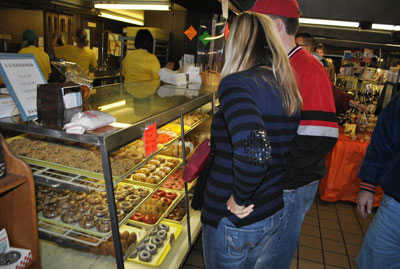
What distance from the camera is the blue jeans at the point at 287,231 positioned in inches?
73.0

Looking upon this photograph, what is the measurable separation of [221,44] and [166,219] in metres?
3.36

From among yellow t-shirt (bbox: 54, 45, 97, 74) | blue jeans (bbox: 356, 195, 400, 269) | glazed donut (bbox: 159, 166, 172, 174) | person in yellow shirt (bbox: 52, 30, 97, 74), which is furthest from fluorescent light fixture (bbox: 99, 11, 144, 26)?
blue jeans (bbox: 356, 195, 400, 269)

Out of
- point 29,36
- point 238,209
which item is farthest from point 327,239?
point 29,36

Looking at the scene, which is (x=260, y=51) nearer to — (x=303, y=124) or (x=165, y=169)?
(x=303, y=124)

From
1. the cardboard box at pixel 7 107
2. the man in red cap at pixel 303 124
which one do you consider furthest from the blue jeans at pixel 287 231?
the cardboard box at pixel 7 107

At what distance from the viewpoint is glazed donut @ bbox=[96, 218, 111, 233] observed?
5.82 ft

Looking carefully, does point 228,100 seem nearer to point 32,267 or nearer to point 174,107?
point 174,107

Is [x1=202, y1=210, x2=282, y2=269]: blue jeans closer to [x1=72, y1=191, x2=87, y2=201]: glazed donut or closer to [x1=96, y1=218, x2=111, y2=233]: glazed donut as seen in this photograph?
[x1=96, y1=218, x2=111, y2=233]: glazed donut

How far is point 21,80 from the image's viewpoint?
1633 millimetres

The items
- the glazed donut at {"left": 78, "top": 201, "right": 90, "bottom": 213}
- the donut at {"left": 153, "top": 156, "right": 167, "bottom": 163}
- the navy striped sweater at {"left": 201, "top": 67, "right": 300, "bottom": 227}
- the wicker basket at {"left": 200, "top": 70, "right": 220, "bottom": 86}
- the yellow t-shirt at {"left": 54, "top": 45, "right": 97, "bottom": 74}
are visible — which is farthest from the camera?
the yellow t-shirt at {"left": 54, "top": 45, "right": 97, "bottom": 74}

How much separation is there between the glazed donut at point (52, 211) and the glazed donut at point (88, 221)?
7.0 inches

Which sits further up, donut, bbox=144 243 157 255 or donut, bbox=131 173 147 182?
donut, bbox=131 173 147 182

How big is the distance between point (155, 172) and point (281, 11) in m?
1.67

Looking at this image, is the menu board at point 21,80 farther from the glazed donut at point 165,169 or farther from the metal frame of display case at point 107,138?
the glazed donut at point 165,169
